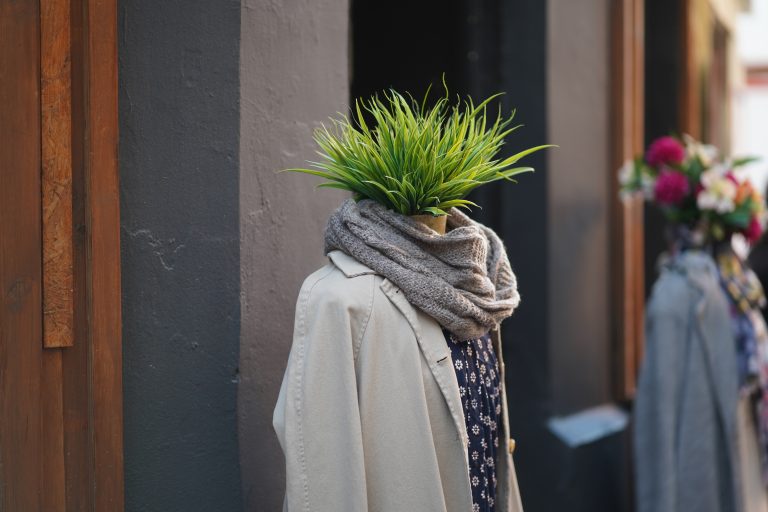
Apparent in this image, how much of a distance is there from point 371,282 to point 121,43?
1006mm

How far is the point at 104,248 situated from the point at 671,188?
321cm

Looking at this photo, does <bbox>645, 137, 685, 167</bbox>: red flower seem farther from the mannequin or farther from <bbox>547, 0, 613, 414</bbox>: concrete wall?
the mannequin

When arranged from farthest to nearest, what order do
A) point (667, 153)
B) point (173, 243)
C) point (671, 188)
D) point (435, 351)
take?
point (667, 153) < point (671, 188) < point (173, 243) < point (435, 351)

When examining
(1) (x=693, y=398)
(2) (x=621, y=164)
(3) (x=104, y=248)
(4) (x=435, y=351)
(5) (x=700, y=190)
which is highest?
(2) (x=621, y=164)

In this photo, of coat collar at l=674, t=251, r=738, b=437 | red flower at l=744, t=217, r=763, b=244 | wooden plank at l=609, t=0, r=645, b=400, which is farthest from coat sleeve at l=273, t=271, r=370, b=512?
wooden plank at l=609, t=0, r=645, b=400

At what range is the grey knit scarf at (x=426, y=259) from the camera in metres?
2.23

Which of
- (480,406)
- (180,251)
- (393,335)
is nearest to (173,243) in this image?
(180,251)

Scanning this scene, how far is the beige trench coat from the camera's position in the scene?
2129 millimetres

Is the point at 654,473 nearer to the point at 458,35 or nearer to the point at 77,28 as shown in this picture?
the point at 458,35

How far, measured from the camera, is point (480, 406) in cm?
241

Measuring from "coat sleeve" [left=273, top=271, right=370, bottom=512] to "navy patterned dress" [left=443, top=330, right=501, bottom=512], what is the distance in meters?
0.35

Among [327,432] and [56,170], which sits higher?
[56,170]

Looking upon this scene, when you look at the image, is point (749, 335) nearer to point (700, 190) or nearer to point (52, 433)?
point (700, 190)

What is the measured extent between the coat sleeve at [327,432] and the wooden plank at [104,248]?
0.60 m
